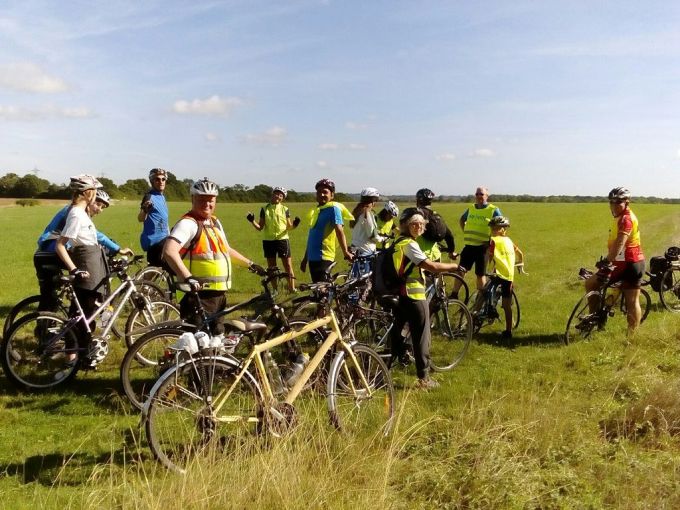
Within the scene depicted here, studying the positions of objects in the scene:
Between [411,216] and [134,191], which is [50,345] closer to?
[411,216]

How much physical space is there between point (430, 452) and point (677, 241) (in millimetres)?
25643

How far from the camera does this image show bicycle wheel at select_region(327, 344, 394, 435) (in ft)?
14.7

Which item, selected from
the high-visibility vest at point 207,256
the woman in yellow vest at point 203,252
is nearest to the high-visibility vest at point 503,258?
the woman in yellow vest at point 203,252

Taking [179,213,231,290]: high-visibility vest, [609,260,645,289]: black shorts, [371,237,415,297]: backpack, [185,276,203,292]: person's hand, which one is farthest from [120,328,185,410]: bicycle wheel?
[609,260,645,289]: black shorts

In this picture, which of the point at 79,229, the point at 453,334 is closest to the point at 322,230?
the point at 453,334

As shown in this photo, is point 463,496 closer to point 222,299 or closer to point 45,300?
point 222,299

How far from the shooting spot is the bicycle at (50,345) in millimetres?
5559

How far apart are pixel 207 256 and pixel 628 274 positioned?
20.5 ft

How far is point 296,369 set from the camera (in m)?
4.53

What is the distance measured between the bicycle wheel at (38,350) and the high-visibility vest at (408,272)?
12.2ft

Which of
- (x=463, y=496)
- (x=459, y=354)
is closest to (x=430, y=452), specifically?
(x=463, y=496)

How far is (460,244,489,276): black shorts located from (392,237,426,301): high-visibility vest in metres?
3.94

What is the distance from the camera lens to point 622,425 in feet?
16.2

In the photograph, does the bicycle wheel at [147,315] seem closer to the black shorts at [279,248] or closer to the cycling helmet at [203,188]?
the cycling helmet at [203,188]
